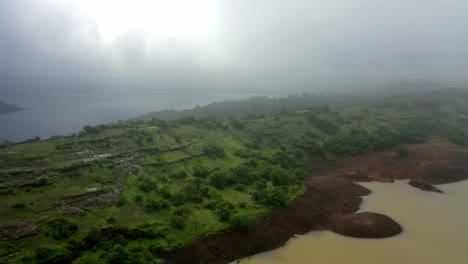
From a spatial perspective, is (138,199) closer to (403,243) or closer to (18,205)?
(18,205)

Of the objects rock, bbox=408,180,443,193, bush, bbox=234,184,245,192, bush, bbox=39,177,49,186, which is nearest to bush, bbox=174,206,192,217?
bush, bbox=234,184,245,192

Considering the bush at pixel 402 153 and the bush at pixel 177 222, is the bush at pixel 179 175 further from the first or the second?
the bush at pixel 402 153

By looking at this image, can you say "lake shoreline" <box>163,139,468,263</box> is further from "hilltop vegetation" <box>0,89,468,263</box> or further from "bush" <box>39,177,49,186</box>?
"bush" <box>39,177,49,186</box>

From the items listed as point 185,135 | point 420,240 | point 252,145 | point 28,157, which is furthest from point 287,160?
point 28,157

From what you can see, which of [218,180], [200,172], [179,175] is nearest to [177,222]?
[218,180]

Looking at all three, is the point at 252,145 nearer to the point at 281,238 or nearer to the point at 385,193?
the point at 385,193

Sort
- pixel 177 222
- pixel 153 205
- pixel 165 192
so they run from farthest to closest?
pixel 165 192
pixel 153 205
pixel 177 222

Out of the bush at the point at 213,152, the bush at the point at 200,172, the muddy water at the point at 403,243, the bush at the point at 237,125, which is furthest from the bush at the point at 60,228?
the bush at the point at 237,125
